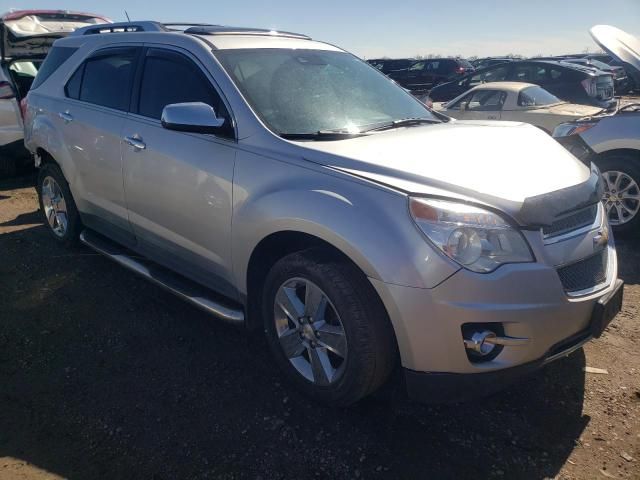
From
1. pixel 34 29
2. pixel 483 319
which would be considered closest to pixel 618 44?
pixel 483 319

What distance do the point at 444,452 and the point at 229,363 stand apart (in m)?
1.37

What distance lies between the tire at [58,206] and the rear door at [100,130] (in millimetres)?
207

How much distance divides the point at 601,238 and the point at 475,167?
0.77 metres

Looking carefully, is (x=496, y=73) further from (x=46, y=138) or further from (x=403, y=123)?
(x=46, y=138)

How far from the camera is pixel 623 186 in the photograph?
5.13 metres

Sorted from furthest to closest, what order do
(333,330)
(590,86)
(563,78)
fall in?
(563,78), (590,86), (333,330)

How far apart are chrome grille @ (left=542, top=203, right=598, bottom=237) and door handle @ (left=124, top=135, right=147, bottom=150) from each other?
8.19ft

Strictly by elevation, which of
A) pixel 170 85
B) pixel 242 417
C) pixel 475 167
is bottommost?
pixel 242 417

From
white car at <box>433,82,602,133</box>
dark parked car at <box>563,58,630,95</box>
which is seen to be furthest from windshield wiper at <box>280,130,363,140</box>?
white car at <box>433,82,602,133</box>

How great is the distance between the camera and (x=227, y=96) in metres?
2.96

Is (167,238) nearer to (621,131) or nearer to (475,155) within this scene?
(475,155)

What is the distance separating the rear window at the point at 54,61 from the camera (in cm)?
452

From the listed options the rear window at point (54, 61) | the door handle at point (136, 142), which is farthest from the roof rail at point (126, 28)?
the door handle at point (136, 142)

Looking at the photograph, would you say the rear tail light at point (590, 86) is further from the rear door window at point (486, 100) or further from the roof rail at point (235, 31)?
the roof rail at point (235, 31)
